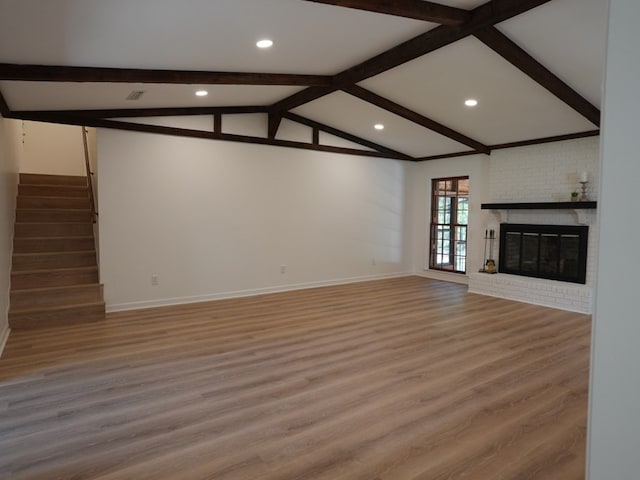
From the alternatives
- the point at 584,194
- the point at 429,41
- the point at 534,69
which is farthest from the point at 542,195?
the point at 429,41

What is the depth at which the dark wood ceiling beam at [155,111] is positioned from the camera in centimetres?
491

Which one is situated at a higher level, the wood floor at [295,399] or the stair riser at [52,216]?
the stair riser at [52,216]

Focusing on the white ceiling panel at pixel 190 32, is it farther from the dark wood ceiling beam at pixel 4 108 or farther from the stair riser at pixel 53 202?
the stair riser at pixel 53 202

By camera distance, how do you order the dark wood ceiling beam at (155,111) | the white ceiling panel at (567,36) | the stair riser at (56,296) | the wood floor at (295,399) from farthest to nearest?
1. the dark wood ceiling beam at (155,111)
2. the stair riser at (56,296)
3. the white ceiling panel at (567,36)
4. the wood floor at (295,399)

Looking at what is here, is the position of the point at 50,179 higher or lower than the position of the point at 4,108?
lower

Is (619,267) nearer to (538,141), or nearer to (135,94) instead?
(135,94)

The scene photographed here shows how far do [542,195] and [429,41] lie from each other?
3692 mm

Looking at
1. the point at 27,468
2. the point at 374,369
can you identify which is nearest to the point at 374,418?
the point at 374,369

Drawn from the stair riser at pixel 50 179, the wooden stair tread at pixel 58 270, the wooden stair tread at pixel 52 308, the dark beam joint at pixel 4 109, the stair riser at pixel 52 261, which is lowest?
the wooden stair tread at pixel 52 308

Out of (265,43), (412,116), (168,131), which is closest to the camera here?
(265,43)

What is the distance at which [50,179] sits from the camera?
6.82 metres

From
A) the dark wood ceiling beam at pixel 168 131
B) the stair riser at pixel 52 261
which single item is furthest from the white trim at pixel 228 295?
the dark wood ceiling beam at pixel 168 131

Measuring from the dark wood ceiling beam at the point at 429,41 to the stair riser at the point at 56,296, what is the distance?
12.5 feet

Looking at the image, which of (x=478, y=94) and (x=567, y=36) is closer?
(x=567, y=36)
